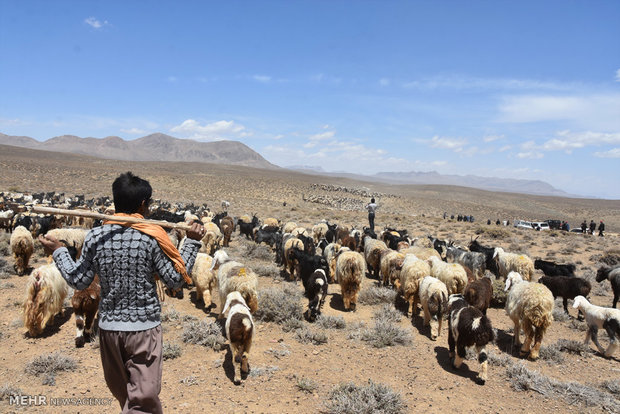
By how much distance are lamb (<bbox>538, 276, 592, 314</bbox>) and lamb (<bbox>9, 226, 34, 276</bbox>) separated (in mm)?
14554

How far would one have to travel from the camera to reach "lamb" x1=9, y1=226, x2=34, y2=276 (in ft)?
32.1

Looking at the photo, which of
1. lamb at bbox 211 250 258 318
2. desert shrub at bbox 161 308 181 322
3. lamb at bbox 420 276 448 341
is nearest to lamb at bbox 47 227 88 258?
desert shrub at bbox 161 308 181 322

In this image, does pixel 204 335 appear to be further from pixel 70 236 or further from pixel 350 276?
pixel 70 236

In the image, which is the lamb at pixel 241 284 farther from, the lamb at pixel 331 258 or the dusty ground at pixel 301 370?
the lamb at pixel 331 258

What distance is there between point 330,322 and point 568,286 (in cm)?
635

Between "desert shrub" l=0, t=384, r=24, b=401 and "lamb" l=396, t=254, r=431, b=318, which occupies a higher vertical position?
"lamb" l=396, t=254, r=431, b=318

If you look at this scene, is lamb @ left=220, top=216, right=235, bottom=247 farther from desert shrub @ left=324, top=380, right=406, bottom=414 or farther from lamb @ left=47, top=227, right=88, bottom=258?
desert shrub @ left=324, top=380, right=406, bottom=414

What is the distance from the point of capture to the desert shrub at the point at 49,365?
533 cm

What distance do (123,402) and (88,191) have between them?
1791 inches

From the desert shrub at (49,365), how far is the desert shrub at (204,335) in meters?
1.82

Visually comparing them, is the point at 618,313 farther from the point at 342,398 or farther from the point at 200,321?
the point at 200,321

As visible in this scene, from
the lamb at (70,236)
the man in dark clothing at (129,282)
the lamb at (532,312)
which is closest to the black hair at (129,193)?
the man in dark clothing at (129,282)

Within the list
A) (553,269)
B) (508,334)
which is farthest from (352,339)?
(553,269)

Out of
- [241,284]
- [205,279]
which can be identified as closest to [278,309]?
[241,284]
